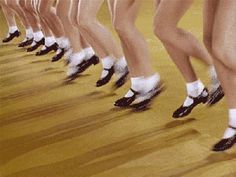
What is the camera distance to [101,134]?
7.95 ft

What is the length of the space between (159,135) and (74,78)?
4.79 ft

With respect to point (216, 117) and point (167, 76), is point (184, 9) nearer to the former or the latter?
point (216, 117)

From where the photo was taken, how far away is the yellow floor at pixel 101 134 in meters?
1.99

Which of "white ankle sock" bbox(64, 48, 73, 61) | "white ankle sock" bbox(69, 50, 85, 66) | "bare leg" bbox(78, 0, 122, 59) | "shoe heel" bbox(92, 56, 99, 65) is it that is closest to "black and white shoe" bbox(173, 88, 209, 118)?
"bare leg" bbox(78, 0, 122, 59)

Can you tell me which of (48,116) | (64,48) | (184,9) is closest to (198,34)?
(64,48)

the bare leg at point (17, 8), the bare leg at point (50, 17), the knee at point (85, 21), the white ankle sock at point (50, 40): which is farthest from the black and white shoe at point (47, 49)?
the knee at point (85, 21)

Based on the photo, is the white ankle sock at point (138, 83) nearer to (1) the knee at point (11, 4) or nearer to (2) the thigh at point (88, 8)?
(2) the thigh at point (88, 8)

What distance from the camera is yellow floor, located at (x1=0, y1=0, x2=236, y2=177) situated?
1986mm

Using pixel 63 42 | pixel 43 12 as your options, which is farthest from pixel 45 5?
pixel 63 42

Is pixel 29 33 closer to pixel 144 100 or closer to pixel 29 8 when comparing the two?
pixel 29 8

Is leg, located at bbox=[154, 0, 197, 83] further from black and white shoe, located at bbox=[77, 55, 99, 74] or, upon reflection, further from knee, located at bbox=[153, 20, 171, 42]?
black and white shoe, located at bbox=[77, 55, 99, 74]

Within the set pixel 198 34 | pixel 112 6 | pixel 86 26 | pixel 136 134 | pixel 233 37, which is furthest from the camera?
pixel 198 34

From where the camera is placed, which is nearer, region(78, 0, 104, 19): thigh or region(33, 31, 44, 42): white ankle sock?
region(78, 0, 104, 19): thigh

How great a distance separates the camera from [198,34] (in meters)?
4.64
